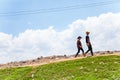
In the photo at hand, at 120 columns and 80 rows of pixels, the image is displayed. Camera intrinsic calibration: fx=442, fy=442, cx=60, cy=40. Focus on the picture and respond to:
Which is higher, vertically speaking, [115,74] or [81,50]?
[81,50]

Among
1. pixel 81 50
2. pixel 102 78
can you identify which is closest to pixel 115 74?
pixel 102 78

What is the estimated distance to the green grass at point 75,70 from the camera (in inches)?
1230

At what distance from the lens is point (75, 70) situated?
33281 mm

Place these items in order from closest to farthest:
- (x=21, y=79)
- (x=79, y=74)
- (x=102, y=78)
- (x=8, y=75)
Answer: (x=102, y=78) → (x=79, y=74) → (x=21, y=79) → (x=8, y=75)

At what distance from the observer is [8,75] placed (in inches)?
1449

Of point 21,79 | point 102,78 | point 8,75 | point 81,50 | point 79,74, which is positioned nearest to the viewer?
Answer: point 102,78

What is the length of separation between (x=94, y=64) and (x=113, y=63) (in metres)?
1.47

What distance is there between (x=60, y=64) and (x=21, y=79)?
3733 mm

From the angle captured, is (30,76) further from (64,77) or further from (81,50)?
(81,50)

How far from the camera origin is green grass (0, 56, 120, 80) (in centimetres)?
3123

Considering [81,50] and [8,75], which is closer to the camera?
[8,75]

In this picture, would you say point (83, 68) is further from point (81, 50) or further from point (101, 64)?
point (81, 50)

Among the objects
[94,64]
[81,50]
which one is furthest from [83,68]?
[81,50]

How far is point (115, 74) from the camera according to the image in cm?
3033
